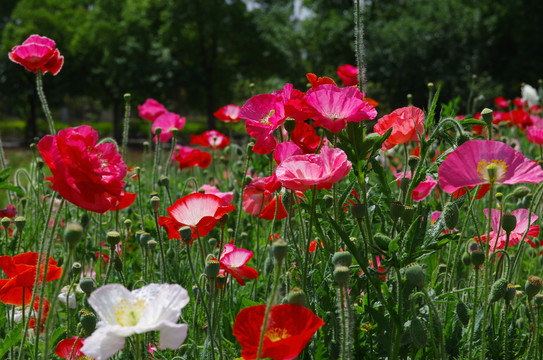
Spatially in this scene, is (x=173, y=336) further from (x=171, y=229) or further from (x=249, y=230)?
(x=249, y=230)

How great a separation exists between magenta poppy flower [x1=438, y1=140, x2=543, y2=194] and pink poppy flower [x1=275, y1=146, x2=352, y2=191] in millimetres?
175

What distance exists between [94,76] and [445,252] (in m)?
22.7

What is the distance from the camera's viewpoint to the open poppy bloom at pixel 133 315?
2.40ft

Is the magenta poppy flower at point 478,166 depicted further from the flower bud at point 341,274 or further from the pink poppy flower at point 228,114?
the pink poppy flower at point 228,114

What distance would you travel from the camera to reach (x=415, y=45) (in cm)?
1811

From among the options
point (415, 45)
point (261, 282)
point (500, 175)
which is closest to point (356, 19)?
point (500, 175)

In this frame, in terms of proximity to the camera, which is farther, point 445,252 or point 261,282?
point 445,252

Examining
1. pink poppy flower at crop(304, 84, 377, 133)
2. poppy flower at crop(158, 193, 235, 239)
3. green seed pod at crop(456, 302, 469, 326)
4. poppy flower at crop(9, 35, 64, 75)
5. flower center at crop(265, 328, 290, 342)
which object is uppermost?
poppy flower at crop(9, 35, 64, 75)

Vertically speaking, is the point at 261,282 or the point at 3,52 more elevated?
the point at 3,52

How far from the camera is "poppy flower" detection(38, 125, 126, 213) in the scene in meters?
0.92

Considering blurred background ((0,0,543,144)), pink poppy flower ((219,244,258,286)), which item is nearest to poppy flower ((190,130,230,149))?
pink poppy flower ((219,244,258,286))

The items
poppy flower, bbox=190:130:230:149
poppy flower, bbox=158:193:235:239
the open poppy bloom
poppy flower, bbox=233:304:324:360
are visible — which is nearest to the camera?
the open poppy bloom

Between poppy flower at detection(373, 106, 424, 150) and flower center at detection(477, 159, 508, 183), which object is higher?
poppy flower at detection(373, 106, 424, 150)

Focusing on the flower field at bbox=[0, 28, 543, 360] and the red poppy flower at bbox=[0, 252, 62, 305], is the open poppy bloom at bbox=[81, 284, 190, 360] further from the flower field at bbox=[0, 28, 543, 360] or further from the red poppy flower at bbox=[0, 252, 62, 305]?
the red poppy flower at bbox=[0, 252, 62, 305]
